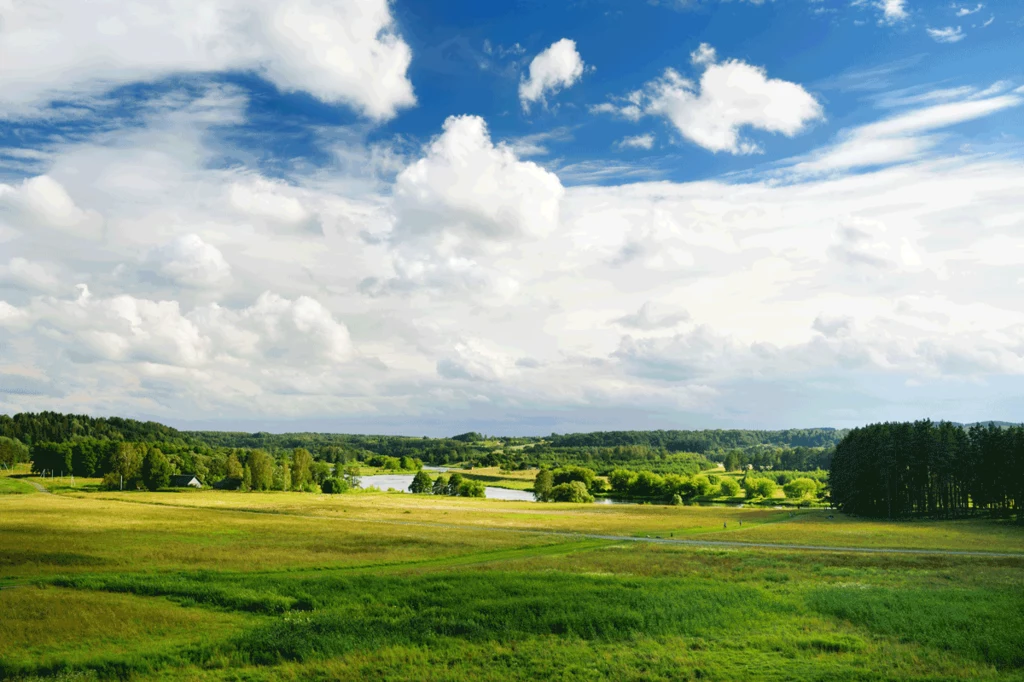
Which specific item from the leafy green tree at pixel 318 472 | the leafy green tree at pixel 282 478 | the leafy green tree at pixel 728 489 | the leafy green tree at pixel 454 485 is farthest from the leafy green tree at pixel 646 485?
the leafy green tree at pixel 282 478

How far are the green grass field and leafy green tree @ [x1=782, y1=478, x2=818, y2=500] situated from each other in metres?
120

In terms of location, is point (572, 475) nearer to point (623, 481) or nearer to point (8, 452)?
point (623, 481)

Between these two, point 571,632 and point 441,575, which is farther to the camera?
point 441,575

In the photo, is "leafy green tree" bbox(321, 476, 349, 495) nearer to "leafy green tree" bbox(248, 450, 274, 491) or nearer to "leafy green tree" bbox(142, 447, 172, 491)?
"leafy green tree" bbox(248, 450, 274, 491)

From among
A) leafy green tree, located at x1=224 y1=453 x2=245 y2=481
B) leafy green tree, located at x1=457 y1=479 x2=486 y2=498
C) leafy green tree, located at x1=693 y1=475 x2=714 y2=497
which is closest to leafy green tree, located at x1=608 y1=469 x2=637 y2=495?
leafy green tree, located at x1=693 y1=475 x2=714 y2=497

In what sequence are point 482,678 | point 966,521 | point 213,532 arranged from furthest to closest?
point 966,521
point 213,532
point 482,678

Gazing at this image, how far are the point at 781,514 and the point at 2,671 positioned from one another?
11084cm

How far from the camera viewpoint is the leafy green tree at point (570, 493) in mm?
154250

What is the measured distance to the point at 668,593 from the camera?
1240 inches

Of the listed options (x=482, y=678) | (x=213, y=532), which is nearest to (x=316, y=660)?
(x=482, y=678)

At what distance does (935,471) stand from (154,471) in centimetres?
15034

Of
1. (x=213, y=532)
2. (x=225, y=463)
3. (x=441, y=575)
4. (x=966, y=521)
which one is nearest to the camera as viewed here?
(x=441, y=575)

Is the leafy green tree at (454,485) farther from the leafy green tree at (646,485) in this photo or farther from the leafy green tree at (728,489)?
the leafy green tree at (728,489)

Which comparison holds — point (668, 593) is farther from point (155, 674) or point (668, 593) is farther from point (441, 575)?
point (155, 674)
